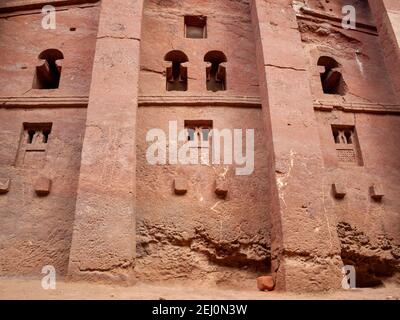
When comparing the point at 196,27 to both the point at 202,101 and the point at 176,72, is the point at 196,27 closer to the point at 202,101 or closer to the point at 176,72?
the point at 176,72

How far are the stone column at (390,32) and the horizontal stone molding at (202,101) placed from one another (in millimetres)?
2969

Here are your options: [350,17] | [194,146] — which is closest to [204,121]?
[194,146]

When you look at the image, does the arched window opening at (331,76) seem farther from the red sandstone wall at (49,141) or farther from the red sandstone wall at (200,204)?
the red sandstone wall at (49,141)

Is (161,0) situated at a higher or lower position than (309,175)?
higher

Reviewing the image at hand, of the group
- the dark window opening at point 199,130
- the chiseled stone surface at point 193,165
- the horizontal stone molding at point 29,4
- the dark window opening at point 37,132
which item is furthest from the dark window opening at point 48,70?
the dark window opening at point 199,130

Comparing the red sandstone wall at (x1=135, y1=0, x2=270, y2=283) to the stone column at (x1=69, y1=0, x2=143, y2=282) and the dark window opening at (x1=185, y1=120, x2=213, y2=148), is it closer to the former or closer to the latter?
the dark window opening at (x1=185, y1=120, x2=213, y2=148)

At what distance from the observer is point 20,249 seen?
5008 millimetres

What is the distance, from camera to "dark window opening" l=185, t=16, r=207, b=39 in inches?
298

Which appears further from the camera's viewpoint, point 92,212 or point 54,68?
point 54,68

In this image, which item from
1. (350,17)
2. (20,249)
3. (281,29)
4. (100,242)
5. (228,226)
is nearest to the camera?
A: (100,242)

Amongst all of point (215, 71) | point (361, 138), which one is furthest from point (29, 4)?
point (361, 138)

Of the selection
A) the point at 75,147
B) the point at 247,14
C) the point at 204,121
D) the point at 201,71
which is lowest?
the point at 75,147

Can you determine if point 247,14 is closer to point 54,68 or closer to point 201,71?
point 201,71

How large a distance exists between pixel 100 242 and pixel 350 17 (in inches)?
290
